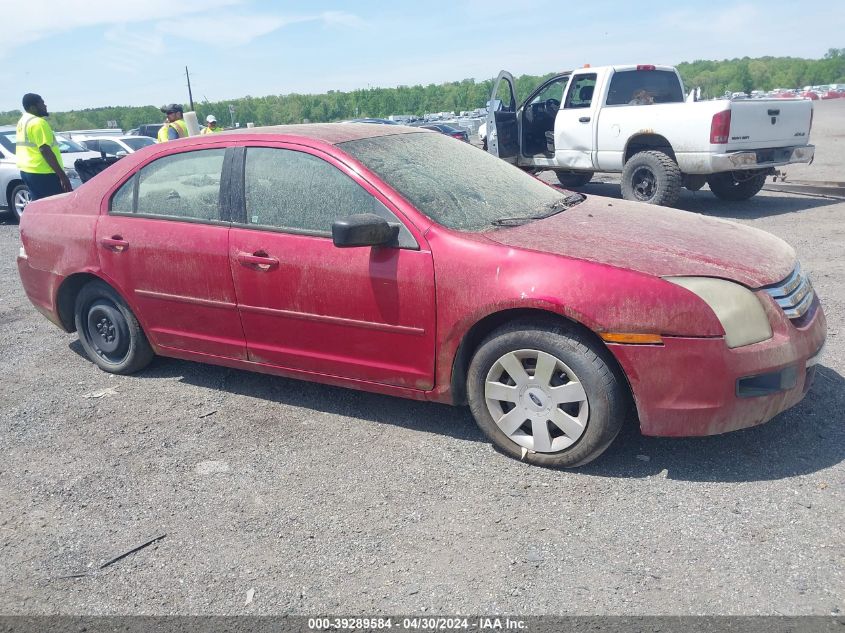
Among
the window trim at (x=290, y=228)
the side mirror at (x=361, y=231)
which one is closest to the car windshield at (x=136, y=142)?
the window trim at (x=290, y=228)

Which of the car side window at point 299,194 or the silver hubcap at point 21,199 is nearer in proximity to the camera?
the car side window at point 299,194

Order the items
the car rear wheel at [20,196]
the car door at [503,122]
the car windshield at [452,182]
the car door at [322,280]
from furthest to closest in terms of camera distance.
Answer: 1. the car rear wheel at [20,196]
2. the car door at [503,122]
3. the car windshield at [452,182]
4. the car door at [322,280]

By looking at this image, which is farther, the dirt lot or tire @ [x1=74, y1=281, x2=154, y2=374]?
tire @ [x1=74, y1=281, x2=154, y2=374]

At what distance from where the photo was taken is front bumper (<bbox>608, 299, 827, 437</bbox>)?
3.01m

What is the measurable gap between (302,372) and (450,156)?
60.1 inches

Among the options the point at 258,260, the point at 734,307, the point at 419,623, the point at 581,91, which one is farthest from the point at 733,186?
the point at 419,623

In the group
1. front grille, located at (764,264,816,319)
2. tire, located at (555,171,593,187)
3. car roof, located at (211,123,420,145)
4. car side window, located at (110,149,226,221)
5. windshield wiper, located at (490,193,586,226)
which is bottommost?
tire, located at (555,171,593,187)

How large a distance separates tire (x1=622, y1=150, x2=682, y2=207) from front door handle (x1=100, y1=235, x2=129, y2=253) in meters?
7.15

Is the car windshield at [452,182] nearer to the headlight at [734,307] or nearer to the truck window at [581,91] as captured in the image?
the headlight at [734,307]

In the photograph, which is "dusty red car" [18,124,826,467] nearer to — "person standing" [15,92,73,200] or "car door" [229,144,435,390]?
"car door" [229,144,435,390]

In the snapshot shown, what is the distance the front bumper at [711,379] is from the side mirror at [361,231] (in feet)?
3.89

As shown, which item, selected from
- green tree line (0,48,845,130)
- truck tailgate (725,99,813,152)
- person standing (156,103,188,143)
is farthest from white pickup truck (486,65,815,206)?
green tree line (0,48,845,130)

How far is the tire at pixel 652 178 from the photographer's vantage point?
959 cm

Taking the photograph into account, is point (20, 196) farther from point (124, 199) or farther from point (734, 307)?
point (734, 307)
